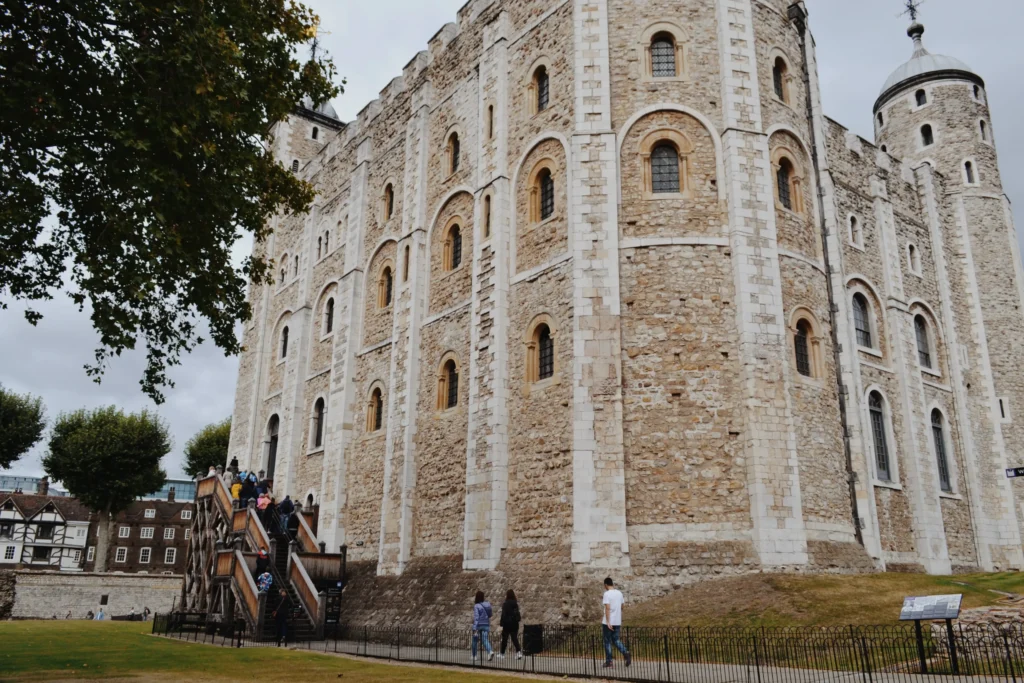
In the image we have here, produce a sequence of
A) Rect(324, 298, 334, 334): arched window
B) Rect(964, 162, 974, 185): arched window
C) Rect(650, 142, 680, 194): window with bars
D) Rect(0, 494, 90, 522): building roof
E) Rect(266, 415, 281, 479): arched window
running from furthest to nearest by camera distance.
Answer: Rect(0, 494, 90, 522): building roof < Rect(266, 415, 281, 479): arched window < Rect(964, 162, 974, 185): arched window < Rect(324, 298, 334, 334): arched window < Rect(650, 142, 680, 194): window with bars

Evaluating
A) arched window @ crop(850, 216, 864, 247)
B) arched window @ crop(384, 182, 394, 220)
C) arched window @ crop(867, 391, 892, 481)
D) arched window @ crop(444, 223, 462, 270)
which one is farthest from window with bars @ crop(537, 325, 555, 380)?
arched window @ crop(850, 216, 864, 247)

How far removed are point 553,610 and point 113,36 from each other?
39.9 ft

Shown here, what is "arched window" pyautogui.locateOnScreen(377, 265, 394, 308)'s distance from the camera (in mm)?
26078

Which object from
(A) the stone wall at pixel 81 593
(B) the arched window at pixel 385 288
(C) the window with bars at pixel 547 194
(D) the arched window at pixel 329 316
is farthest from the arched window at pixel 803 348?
(A) the stone wall at pixel 81 593

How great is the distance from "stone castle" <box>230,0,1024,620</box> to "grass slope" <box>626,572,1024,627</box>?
0.80 meters

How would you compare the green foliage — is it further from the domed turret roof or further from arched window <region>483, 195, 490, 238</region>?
the domed turret roof

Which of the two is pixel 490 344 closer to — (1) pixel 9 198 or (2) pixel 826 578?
(2) pixel 826 578

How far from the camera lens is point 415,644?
653 inches

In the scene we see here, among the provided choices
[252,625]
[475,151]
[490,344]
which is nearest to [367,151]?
[475,151]

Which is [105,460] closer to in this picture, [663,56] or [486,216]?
[486,216]

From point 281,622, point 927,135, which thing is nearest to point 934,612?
point 281,622

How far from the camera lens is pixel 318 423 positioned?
28625 millimetres

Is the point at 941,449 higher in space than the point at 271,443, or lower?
lower

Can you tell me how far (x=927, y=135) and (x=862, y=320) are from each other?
12.2 metres
